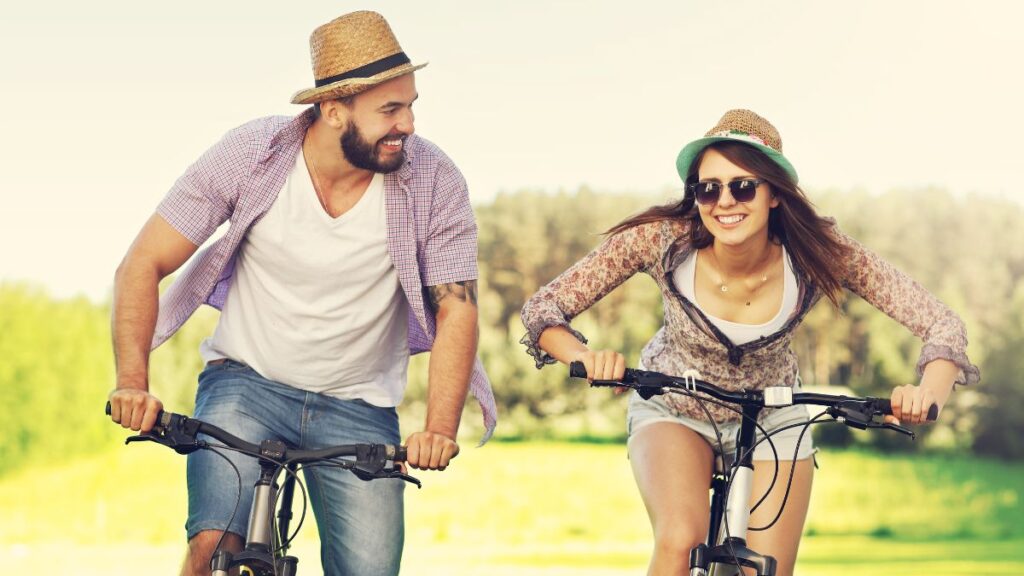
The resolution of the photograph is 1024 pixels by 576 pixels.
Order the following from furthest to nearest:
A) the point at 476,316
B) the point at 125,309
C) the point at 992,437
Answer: the point at 992,437 → the point at 476,316 → the point at 125,309

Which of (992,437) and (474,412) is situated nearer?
(474,412)

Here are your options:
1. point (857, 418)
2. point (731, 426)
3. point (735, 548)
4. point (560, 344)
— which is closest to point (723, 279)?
point (731, 426)

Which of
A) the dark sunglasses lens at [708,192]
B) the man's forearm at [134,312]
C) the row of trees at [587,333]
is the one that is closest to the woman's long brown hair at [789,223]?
the dark sunglasses lens at [708,192]

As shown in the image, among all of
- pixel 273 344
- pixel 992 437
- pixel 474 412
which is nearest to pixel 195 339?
pixel 474 412

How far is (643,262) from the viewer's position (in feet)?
16.4

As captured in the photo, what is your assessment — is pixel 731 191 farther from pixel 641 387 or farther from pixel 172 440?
pixel 172 440

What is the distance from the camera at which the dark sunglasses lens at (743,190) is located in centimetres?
468

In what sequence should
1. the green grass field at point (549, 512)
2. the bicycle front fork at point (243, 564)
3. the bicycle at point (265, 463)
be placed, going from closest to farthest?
the bicycle at point (265, 463)
the bicycle front fork at point (243, 564)
the green grass field at point (549, 512)

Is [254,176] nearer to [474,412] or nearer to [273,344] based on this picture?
[273,344]

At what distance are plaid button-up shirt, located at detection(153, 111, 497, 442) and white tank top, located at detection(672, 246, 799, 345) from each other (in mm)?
744

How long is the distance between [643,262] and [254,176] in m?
1.37

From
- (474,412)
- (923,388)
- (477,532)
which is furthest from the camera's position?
(477,532)

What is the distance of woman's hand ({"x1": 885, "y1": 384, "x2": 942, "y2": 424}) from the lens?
4.21m

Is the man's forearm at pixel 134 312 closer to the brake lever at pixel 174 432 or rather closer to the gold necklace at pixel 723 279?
the brake lever at pixel 174 432
